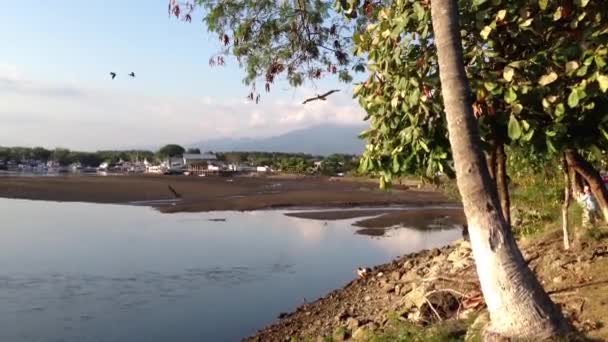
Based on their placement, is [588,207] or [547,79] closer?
[547,79]

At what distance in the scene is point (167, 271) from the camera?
19734 mm

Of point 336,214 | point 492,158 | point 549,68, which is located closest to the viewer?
point 549,68

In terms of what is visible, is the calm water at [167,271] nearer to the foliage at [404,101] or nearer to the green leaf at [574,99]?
the foliage at [404,101]

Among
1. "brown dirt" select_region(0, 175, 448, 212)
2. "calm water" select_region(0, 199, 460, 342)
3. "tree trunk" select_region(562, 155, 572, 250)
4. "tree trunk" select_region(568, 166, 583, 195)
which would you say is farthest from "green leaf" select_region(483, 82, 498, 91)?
"brown dirt" select_region(0, 175, 448, 212)

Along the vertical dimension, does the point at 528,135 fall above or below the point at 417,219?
above

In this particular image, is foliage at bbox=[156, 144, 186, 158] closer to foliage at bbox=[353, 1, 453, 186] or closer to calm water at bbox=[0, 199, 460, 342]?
calm water at bbox=[0, 199, 460, 342]

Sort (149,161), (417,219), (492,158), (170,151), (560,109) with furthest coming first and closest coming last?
(170,151)
(149,161)
(417,219)
(492,158)
(560,109)

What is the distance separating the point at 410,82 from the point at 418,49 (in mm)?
703

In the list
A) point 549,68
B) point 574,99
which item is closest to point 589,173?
point 549,68

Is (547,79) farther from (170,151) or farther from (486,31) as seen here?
(170,151)

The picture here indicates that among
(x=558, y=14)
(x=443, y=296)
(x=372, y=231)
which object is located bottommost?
(x=372, y=231)

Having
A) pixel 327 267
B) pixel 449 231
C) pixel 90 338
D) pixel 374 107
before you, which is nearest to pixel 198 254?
pixel 327 267

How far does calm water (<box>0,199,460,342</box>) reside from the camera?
1406 cm

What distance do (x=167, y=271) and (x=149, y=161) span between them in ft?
440
